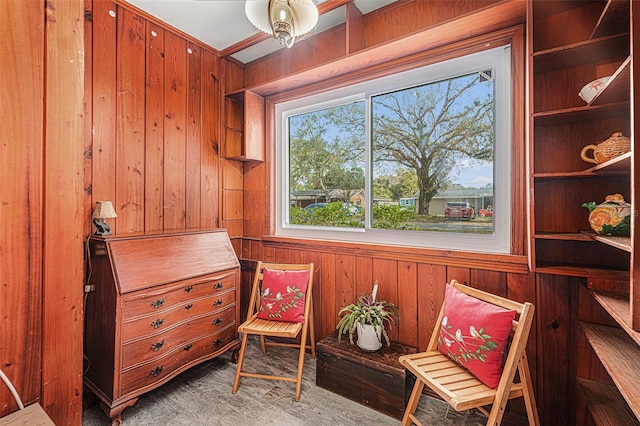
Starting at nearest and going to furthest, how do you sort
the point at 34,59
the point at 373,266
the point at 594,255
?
the point at 34,59 < the point at 594,255 < the point at 373,266

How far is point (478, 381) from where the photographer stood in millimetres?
1437

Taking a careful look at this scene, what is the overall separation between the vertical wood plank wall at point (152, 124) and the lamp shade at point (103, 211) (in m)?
0.12

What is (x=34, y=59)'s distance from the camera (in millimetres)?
1109

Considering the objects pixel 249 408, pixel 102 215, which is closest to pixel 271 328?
pixel 249 408

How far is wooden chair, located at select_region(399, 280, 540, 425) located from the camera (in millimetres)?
1316

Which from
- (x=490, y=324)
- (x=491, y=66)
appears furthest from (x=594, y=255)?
(x=491, y=66)

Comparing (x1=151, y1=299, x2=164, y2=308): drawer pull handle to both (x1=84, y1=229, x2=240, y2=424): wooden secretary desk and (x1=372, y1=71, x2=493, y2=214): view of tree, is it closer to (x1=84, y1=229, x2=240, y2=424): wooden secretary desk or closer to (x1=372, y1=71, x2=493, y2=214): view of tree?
(x1=84, y1=229, x2=240, y2=424): wooden secretary desk

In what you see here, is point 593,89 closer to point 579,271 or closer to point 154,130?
point 579,271

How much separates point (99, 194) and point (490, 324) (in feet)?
8.28

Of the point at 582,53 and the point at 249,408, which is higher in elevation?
the point at 582,53

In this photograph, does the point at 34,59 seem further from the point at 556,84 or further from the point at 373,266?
the point at 556,84

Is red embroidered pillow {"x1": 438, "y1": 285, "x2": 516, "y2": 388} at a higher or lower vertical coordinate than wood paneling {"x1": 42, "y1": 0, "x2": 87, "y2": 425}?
lower

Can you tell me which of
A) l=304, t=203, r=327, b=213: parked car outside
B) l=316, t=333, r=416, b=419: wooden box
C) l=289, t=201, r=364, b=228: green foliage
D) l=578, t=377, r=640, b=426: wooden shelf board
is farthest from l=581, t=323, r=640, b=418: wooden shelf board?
l=304, t=203, r=327, b=213: parked car outside

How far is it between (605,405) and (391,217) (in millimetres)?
1474
